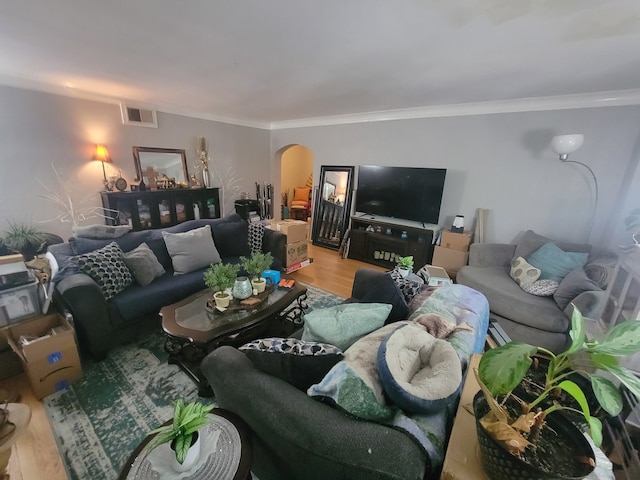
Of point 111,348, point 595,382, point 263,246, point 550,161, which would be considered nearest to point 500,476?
point 595,382

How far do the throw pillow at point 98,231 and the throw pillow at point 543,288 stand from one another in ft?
12.4

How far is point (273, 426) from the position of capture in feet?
2.69

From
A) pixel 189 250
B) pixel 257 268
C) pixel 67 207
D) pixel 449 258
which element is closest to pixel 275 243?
pixel 189 250

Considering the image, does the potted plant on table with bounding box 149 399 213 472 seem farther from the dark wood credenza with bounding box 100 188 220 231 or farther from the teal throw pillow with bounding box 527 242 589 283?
the dark wood credenza with bounding box 100 188 220 231

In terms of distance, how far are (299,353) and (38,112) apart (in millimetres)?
4016

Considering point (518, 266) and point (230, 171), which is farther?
point (230, 171)

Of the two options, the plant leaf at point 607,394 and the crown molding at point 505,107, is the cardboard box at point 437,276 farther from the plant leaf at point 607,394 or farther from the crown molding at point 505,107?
the crown molding at point 505,107

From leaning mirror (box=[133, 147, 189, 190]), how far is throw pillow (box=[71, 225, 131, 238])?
170cm

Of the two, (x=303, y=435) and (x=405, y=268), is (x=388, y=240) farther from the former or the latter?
(x=303, y=435)

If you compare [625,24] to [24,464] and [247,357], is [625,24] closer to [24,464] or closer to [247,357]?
[247,357]

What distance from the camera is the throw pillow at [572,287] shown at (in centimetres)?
202

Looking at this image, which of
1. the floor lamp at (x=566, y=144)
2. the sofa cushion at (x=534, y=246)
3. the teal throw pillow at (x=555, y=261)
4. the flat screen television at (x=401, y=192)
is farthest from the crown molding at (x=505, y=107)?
the teal throw pillow at (x=555, y=261)

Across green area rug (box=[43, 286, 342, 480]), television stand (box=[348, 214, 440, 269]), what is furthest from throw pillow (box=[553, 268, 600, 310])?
green area rug (box=[43, 286, 342, 480])

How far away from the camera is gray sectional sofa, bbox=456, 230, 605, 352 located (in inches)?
78.7
